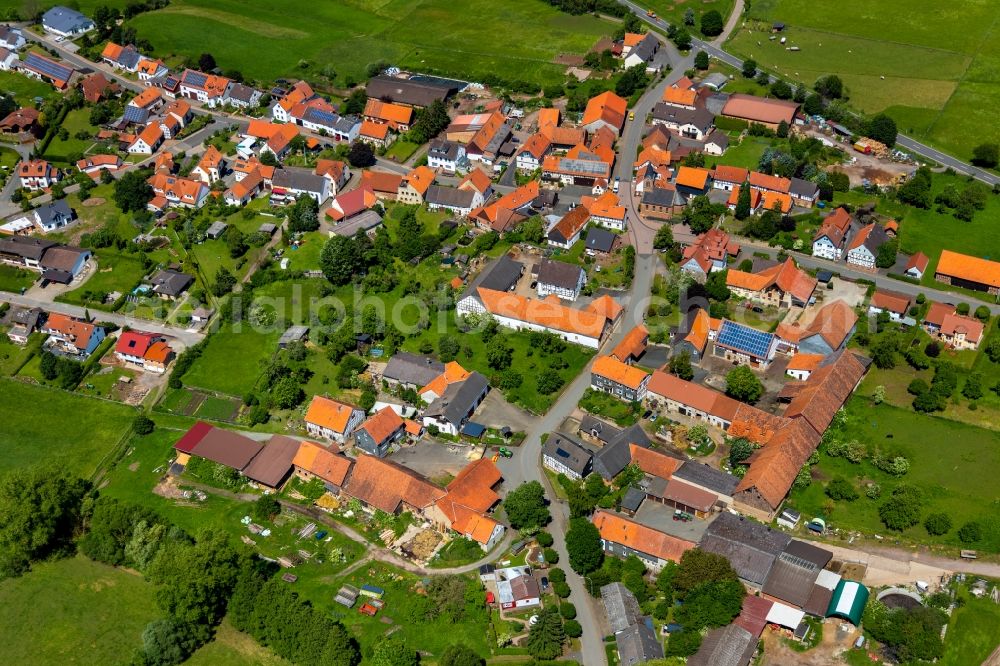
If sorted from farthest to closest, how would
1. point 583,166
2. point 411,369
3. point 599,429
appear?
point 583,166
point 411,369
point 599,429

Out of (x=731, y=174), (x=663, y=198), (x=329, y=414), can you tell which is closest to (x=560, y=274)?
(x=663, y=198)

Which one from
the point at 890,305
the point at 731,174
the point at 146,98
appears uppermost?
the point at 731,174

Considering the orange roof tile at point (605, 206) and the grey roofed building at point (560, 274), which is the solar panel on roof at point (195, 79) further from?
the grey roofed building at point (560, 274)

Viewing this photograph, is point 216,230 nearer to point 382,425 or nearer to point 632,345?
point 382,425

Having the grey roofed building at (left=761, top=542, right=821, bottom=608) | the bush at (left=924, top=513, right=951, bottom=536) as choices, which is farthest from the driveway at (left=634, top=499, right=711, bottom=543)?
the bush at (left=924, top=513, right=951, bottom=536)

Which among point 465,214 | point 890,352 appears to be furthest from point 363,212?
point 890,352

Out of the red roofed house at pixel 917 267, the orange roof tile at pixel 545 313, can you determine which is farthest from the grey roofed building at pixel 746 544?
the red roofed house at pixel 917 267
